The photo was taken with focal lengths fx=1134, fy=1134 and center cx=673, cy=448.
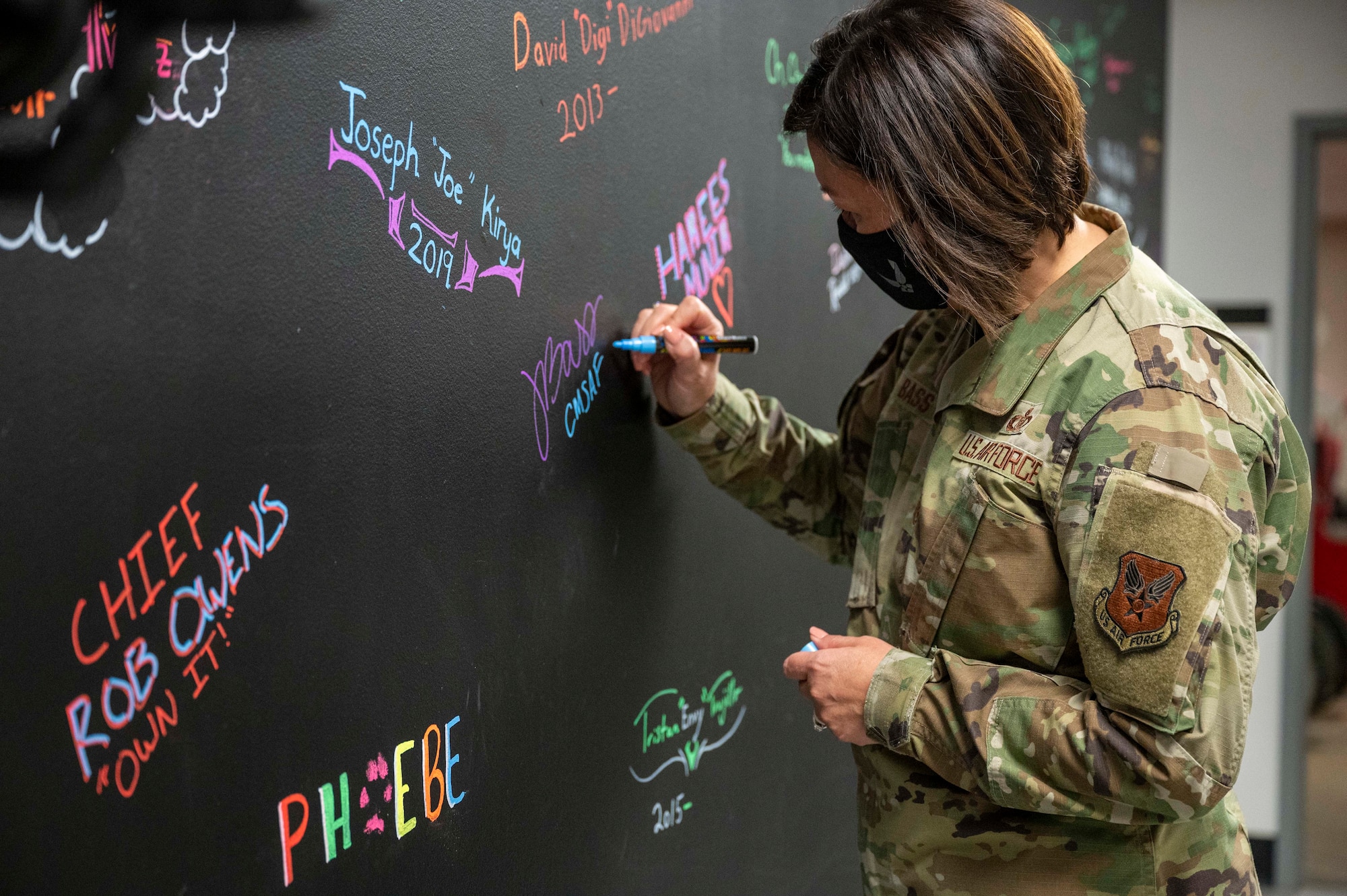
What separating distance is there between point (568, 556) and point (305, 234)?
48 cm

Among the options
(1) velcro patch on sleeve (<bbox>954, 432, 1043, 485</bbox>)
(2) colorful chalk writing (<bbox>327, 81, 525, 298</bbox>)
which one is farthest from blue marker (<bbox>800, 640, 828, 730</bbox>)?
(2) colorful chalk writing (<bbox>327, 81, 525, 298</bbox>)

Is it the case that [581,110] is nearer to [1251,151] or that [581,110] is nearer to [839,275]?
[839,275]

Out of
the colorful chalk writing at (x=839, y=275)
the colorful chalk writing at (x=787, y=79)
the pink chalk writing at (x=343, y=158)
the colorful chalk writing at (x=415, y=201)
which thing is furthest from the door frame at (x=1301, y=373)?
the pink chalk writing at (x=343, y=158)

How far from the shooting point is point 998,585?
1.00 meters

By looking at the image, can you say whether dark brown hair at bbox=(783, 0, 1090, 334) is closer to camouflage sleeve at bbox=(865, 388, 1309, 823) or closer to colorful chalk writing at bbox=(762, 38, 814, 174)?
camouflage sleeve at bbox=(865, 388, 1309, 823)

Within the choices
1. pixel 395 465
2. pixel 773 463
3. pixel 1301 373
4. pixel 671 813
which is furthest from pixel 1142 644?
pixel 1301 373

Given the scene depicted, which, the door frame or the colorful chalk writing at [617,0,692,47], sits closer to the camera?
the colorful chalk writing at [617,0,692,47]

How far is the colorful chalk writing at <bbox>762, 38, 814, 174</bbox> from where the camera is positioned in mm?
1566

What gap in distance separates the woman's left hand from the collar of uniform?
0.25 metres

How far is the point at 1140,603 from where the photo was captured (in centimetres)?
89

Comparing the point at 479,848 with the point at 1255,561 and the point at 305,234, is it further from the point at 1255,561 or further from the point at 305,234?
the point at 1255,561

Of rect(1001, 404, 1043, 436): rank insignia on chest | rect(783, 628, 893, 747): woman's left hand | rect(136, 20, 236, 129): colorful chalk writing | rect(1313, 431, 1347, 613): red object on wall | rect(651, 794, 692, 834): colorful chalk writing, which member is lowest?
rect(1313, 431, 1347, 613): red object on wall

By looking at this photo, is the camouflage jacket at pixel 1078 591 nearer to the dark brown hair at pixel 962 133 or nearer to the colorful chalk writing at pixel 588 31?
the dark brown hair at pixel 962 133

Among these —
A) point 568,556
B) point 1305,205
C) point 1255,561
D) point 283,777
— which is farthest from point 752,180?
point 1305,205
